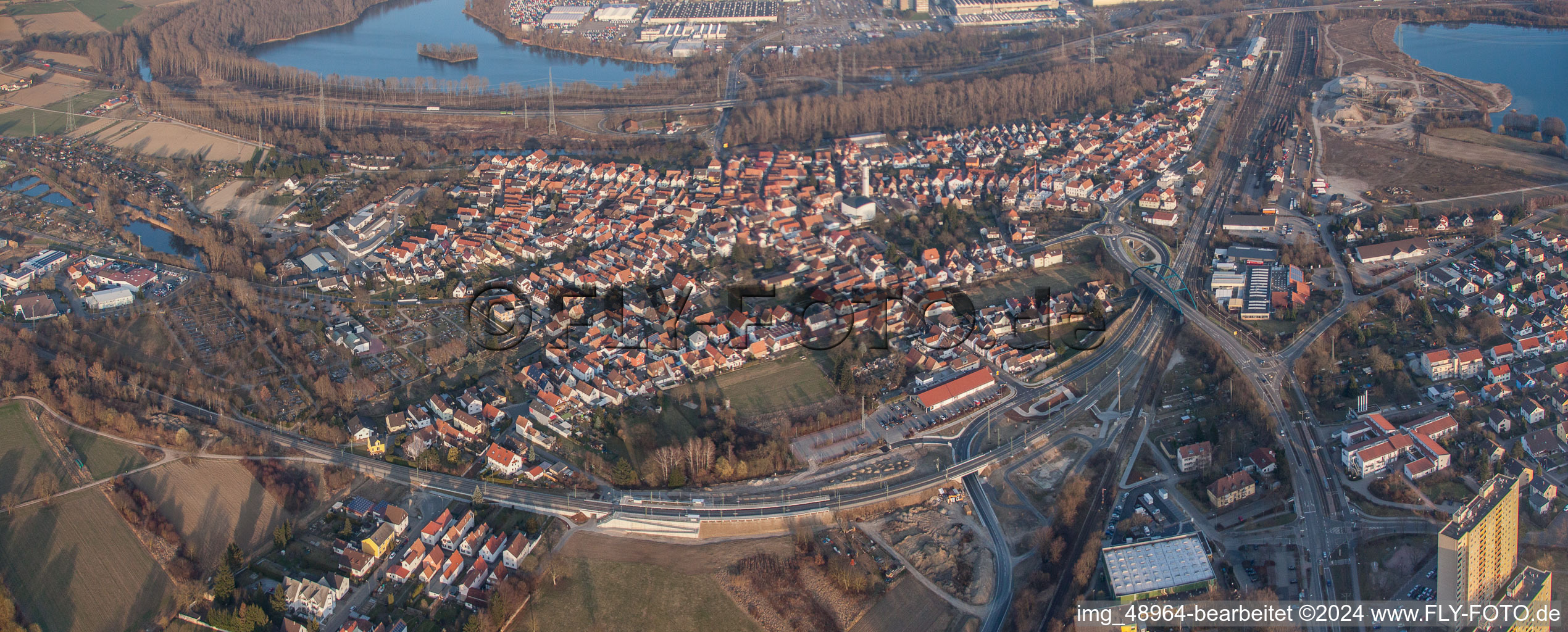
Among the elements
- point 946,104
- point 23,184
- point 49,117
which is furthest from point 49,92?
point 946,104

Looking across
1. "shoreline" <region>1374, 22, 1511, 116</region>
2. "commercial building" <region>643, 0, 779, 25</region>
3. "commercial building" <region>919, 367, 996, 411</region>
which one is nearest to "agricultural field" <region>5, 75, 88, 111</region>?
"commercial building" <region>643, 0, 779, 25</region>

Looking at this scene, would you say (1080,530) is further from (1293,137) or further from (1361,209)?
(1293,137)

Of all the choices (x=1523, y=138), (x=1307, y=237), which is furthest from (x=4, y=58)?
(x=1523, y=138)

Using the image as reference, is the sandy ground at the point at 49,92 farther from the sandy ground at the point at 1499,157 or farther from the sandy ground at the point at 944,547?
the sandy ground at the point at 1499,157

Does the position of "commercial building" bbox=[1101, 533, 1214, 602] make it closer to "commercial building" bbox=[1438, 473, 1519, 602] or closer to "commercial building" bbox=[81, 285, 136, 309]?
"commercial building" bbox=[1438, 473, 1519, 602]

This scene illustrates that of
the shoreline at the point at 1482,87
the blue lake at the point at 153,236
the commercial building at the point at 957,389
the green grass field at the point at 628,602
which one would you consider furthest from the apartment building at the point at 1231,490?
the shoreline at the point at 1482,87

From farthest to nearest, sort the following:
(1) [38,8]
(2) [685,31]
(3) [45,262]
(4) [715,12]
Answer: (4) [715,12], (2) [685,31], (1) [38,8], (3) [45,262]

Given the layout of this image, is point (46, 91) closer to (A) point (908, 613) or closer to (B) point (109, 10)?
(B) point (109, 10)
